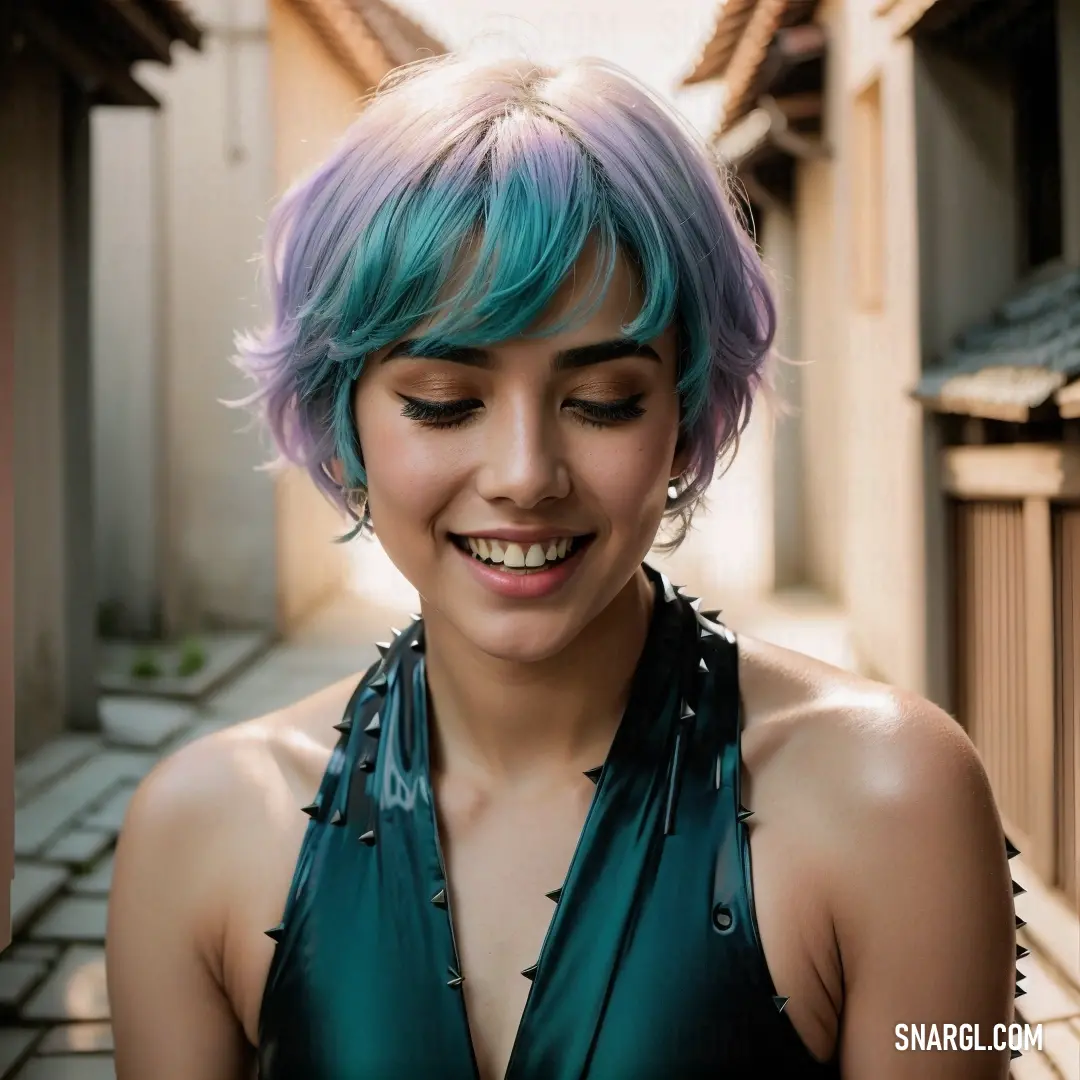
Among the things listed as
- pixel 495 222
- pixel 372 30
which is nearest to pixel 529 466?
pixel 495 222

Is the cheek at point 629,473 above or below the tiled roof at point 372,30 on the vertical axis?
below

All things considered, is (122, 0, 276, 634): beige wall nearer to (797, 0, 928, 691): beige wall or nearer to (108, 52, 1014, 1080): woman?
(797, 0, 928, 691): beige wall

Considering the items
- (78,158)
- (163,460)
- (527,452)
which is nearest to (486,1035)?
(527,452)

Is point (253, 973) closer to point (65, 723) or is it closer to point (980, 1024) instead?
point (980, 1024)

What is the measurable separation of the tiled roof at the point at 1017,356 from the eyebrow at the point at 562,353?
207 cm

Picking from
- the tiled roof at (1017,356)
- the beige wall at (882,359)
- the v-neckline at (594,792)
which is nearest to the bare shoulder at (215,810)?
the v-neckline at (594,792)

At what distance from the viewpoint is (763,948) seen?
1151mm

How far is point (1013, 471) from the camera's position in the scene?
3441mm

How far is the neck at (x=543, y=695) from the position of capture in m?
1.29

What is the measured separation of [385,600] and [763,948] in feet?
28.3

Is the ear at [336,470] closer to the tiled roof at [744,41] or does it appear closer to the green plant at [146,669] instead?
the green plant at [146,669]

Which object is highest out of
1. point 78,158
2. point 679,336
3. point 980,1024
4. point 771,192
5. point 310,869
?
point 771,192

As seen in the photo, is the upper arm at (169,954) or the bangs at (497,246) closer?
the bangs at (497,246)

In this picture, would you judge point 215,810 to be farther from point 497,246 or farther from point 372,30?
point 372,30
